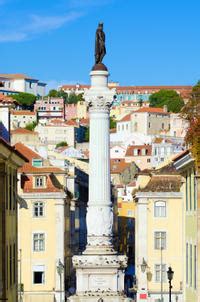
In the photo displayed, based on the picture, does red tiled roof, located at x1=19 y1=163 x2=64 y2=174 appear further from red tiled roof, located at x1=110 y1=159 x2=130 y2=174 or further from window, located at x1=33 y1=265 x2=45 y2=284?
red tiled roof, located at x1=110 y1=159 x2=130 y2=174

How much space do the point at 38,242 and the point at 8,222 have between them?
33981 mm

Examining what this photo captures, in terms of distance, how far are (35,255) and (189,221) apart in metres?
30.9

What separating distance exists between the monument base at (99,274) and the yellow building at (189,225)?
16339 mm

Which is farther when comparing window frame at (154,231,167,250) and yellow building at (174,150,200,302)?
window frame at (154,231,167,250)

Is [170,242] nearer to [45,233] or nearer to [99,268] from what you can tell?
[45,233]

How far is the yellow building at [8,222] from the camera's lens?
104 ft

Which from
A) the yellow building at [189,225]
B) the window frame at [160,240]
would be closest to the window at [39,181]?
the window frame at [160,240]

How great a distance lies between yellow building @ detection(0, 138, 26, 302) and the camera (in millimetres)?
31766

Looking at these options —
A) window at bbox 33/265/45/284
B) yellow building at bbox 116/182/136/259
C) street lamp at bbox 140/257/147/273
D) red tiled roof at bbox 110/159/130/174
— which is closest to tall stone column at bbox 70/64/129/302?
window at bbox 33/265/45/284

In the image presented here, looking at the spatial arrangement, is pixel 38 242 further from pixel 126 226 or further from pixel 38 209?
pixel 126 226

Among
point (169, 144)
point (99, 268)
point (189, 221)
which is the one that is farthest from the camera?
point (169, 144)

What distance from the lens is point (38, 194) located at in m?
68.7

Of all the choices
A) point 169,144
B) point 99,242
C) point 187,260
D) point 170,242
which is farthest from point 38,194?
point 169,144

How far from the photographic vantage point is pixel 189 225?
123 ft
